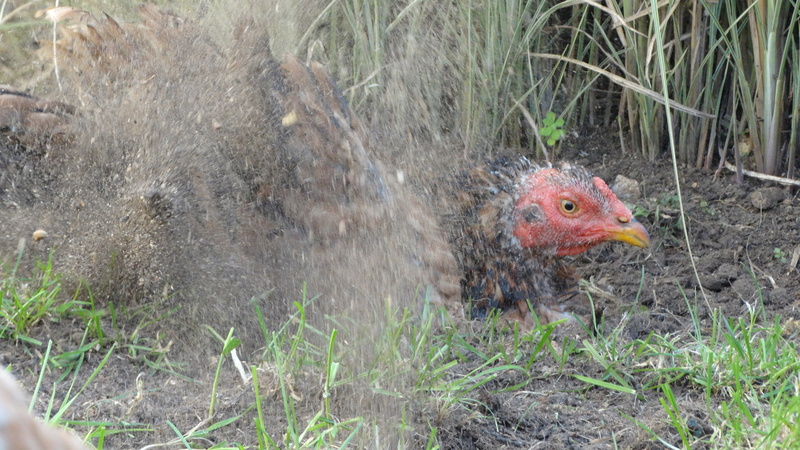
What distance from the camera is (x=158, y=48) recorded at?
3.65m

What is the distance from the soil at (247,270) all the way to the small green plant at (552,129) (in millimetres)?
662

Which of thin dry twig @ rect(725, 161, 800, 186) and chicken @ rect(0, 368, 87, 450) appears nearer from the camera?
chicken @ rect(0, 368, 87, 450)

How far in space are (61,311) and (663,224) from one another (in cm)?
284

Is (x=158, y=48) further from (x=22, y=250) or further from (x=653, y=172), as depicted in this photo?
(x=653, y=172)

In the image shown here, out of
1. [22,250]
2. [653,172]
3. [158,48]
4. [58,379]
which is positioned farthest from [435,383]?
[653,172]

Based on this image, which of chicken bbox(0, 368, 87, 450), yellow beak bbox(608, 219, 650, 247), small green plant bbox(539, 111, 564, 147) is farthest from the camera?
small green plant bbox(539, 111, 564, 147)

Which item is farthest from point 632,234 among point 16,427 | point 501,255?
point 16,427

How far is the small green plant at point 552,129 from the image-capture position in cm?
456

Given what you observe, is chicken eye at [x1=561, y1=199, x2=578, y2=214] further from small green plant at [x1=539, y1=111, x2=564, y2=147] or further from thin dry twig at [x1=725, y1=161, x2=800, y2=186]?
thin dry twig at [x1=725, y1=161, x2=800, y2=186]

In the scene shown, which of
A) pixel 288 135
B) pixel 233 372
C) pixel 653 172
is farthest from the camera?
pixel 653 172

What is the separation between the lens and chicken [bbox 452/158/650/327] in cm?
352

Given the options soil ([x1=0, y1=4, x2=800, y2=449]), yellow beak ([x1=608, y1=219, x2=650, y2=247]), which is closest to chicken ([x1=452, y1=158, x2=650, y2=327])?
yellow beak ([x1=608, y1=219, x2=650, y2=247])

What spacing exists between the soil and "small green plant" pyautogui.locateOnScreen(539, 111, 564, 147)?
0.66 meters

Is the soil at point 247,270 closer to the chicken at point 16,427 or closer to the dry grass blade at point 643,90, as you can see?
the dry grass blade at point 643,90
